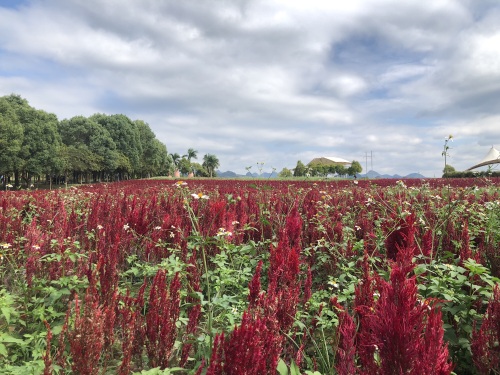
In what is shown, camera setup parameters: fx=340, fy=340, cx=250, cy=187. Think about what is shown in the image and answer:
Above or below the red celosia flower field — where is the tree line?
above

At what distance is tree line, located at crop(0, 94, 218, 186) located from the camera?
115ft

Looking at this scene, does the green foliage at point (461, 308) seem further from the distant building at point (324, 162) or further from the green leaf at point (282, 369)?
→ the distant building at point (324, 162)

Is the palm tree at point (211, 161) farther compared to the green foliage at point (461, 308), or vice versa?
the palm tree at point (211, 161)

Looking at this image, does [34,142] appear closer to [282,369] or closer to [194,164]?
[282,369]

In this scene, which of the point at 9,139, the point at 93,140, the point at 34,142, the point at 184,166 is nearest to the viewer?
the point at 9,139

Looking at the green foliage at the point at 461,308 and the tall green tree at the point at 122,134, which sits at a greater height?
the tall green tree at the point at 122,134

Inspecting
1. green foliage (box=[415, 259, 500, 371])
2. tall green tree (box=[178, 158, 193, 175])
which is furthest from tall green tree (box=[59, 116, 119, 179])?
green foliage (box=[415, 259, 500, 371])

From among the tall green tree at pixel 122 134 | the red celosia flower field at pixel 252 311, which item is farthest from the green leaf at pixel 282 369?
the tall green tree at pixel 122 134

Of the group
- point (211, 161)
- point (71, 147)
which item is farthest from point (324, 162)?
point (211, 161)

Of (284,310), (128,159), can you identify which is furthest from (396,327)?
(128,159)

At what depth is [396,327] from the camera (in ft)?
3.91

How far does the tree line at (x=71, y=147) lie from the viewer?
3519 centimetres

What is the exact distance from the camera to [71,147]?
4741 cm

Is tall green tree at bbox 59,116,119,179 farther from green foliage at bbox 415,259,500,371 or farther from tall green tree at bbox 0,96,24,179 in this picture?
green foliage at bbox 415,259,500,371
